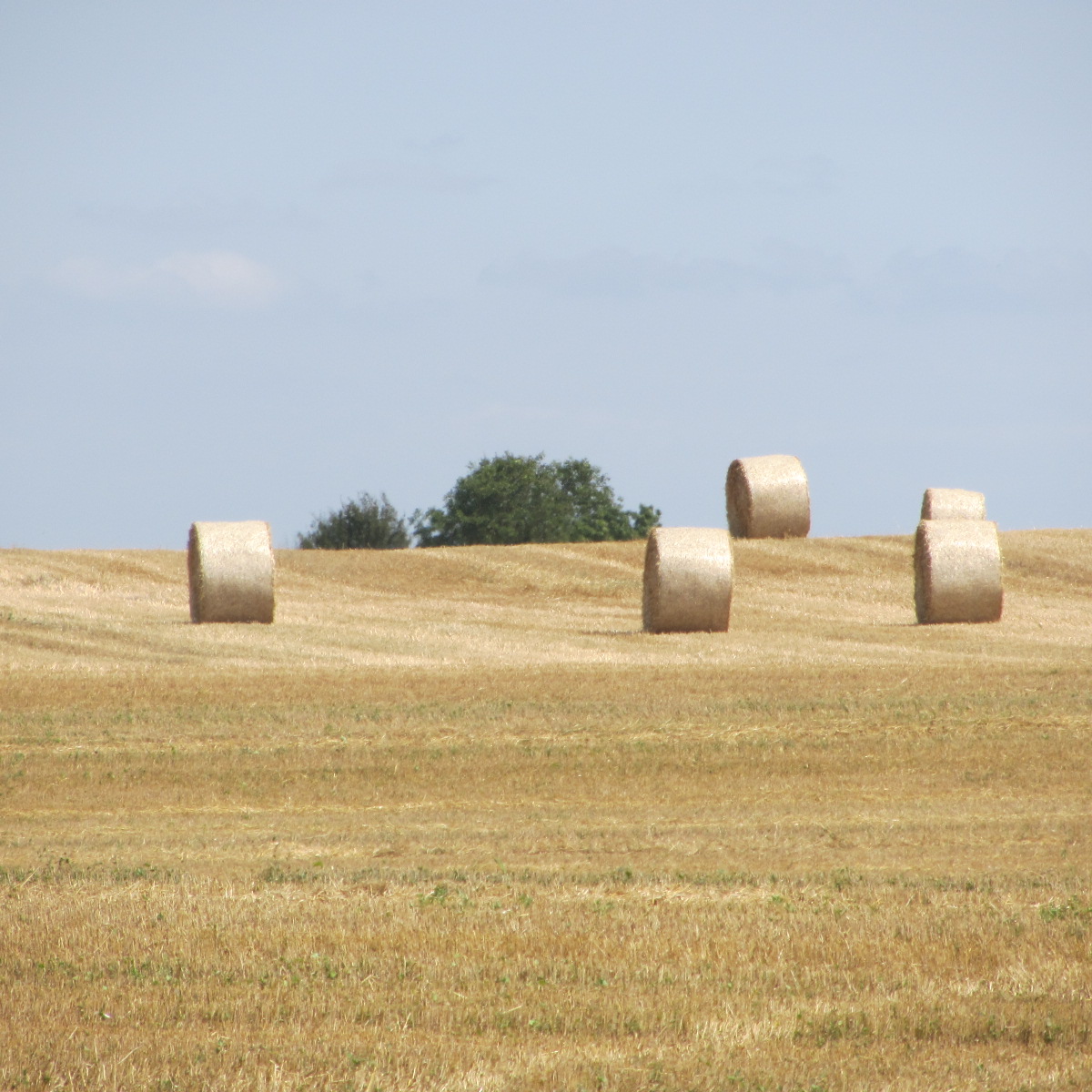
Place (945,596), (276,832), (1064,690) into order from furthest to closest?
(945,596) → (1064,690) → (276,832)

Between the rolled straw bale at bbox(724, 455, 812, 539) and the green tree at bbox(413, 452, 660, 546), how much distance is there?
36.7 m

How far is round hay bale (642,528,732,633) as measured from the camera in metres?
25.9

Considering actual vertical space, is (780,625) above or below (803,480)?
below

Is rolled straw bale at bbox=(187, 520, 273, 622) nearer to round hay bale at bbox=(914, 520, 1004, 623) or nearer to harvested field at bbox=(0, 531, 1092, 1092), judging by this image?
harvested field at bbox=(0, 531, 1092, 1092)

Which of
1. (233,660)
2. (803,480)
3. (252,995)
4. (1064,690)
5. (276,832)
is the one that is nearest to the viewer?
(252,995)

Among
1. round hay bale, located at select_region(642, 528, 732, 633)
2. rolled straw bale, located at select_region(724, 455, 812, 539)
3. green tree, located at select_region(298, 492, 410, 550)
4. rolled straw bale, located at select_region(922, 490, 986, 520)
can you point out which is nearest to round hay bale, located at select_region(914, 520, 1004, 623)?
round hay bale, located at select_region(642, 528, 732, 633)

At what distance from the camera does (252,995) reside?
727 centimetres

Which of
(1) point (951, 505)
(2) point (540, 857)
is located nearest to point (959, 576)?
(1) point (951, 505)

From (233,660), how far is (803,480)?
69.2 ft

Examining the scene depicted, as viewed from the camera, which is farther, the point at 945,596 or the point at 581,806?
the point at 945,596

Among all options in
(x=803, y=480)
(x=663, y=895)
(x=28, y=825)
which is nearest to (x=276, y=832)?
(x=28, y=825)

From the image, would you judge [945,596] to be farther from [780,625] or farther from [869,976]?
[869,976]

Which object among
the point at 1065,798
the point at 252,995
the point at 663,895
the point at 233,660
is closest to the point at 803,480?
the point at 233,660

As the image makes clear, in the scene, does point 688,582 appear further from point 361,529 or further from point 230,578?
point 361,529
